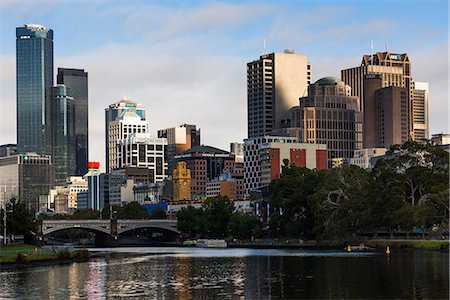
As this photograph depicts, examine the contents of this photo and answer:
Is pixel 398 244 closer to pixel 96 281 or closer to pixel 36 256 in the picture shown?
pixel 36 256

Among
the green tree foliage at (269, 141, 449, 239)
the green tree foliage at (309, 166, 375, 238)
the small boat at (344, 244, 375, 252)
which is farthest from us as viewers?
the green tree foliage at (309, 166, 375, 238)

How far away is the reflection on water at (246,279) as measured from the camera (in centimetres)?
9206

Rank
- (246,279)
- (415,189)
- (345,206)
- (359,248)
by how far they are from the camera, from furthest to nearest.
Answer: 1. (345,206)
2. (415,189)
3. (359,248)
4. (246,279)

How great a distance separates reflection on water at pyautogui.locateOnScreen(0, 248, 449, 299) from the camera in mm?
92062

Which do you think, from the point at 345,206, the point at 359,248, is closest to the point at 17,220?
the point at 345,206

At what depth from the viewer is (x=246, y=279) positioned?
11031 centimetres

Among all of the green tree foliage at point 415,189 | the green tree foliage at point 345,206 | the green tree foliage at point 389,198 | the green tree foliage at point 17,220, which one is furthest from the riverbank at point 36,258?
the green tree foliage at point 415,189

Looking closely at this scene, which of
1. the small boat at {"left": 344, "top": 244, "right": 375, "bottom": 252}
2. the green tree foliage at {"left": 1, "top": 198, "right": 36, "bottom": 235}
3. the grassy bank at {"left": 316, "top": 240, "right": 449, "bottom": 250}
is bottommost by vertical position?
the small boat at {"left": 344, "top": 244, "right": 375, "bottom": 252}

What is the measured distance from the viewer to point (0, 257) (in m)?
136

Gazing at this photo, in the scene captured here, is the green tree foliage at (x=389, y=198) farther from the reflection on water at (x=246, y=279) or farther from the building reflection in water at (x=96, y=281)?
the building reflection in water at (x=96, y=281)

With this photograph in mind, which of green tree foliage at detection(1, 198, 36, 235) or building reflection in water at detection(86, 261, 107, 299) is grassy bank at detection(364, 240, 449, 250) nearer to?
building reflection in water at detection(86, 261, 107, 299)

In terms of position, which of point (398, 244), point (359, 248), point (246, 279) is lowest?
point (359, 248)

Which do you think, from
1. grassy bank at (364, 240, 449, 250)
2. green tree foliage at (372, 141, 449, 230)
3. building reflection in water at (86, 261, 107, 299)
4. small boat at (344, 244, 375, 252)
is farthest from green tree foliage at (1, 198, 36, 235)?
green tree foliage at (372, 141, 449, 230)

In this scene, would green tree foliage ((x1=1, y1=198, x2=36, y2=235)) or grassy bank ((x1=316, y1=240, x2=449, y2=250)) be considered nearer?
grassy bank ((x1=316, y1=240, x2=449, y2=250))
